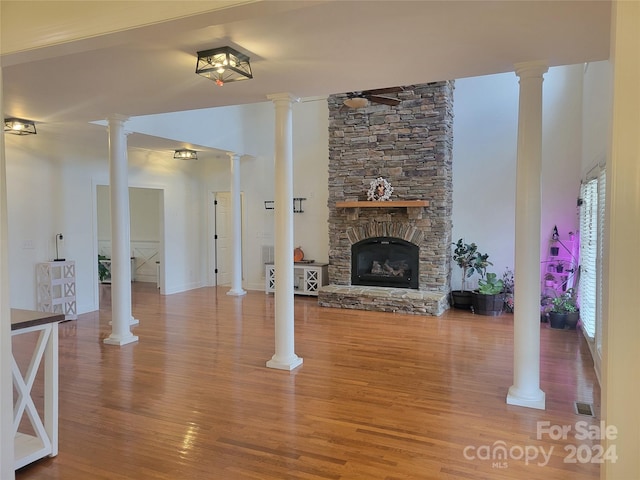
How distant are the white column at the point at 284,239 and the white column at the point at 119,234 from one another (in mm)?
2025

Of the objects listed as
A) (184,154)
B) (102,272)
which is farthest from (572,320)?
(102,272)

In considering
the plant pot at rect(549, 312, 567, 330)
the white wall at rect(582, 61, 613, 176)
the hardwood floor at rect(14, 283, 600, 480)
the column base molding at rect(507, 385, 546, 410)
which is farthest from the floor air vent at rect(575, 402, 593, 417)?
the plant pot at rect(549, 312, 567, 330)

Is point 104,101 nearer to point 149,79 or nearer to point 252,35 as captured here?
point 149,79

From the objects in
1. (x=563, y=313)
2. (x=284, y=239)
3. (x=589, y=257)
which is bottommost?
(x=563, y=313)

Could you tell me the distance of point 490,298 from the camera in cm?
663

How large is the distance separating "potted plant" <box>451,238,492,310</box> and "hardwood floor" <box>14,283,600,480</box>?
109cm

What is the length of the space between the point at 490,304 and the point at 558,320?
0.99m

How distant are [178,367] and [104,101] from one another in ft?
9.04

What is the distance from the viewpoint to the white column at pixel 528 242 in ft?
11.2

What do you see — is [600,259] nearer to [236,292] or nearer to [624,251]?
[624,251]

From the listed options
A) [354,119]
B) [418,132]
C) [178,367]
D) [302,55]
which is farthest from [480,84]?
[178,367]

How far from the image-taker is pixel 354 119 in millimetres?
7590

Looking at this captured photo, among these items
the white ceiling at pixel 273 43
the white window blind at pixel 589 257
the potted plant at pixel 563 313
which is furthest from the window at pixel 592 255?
the white ceiling at pixel 273 43

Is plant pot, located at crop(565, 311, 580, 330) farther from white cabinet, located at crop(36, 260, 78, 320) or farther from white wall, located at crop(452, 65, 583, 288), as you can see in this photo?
white cabinet, located at crop(36, 260, 78, 320)
